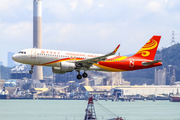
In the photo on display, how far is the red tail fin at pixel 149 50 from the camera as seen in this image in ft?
241

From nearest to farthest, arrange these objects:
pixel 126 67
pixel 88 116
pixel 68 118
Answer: pixel 126 67 < pixel 88 116 < pixel 68 118

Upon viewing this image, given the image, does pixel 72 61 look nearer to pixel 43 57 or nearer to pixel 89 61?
pixel 89 61

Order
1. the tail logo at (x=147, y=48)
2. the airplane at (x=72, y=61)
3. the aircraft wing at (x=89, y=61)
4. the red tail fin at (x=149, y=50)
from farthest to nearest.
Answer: the tail logo at (x=147, y=48), the red tail fin at (x=149, y=50), the airplane at (x=72, y=61), the aircraft wing at (x=89, y=61)

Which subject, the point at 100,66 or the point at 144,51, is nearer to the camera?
the point at 100,66

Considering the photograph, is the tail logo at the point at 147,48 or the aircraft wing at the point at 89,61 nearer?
the aircraft wing at the point at 89,61

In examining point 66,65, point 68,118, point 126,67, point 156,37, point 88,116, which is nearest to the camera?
point 66,65

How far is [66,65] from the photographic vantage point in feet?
211

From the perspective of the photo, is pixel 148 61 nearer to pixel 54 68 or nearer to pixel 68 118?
pixel 54 68

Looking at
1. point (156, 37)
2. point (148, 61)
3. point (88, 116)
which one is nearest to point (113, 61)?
point (148, 61)

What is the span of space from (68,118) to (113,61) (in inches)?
4539

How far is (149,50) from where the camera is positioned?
74000mm

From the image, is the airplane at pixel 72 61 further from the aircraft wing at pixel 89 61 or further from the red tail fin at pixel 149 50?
the red tail fin at pixel 149 50

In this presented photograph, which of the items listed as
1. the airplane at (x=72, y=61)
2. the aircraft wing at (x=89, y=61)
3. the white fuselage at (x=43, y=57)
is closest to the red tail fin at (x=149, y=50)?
the airplane at (x=72, y=61)

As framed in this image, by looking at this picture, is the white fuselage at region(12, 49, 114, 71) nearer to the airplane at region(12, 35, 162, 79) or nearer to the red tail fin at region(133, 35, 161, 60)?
the airplane at region(12, 35, 162, 79)
